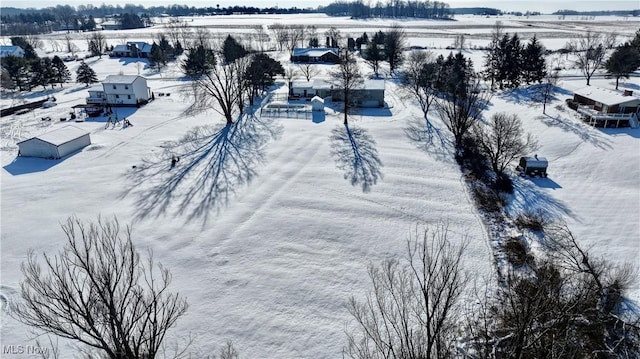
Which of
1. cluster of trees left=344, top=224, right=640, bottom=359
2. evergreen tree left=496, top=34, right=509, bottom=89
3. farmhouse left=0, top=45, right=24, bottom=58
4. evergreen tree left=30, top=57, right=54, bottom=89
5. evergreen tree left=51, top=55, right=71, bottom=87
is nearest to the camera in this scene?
cluster of trees left=344, top=224, right=640, bottom=359

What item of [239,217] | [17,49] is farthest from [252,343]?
[17,49]

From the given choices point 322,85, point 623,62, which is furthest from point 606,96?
point 322,85

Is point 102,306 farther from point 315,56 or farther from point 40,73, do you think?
point 315,56

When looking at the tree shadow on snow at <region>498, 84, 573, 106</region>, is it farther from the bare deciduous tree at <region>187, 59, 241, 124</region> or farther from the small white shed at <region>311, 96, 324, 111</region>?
the bare deciduous tree at <region>187, 59, 241, 124</region>

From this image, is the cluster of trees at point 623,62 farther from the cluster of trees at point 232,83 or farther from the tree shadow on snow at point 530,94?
the cluster of trees at point 232,83

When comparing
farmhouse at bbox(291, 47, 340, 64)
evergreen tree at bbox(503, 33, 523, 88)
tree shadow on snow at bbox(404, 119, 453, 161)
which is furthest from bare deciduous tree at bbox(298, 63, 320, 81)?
evergreen tree at bbox(503, 33, 523, 88)

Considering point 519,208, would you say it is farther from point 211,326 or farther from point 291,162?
point 211,326

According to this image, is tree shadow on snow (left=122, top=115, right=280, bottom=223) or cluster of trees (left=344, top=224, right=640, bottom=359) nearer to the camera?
cluster of trees (left=344, top=224, right=640, bottom=359)
